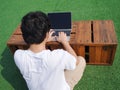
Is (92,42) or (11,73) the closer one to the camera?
(92,42)

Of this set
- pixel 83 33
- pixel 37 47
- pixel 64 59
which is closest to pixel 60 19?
pixel 83 33

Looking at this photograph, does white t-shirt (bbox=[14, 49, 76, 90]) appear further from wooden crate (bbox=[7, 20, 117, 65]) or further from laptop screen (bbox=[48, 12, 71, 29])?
laptop screen (bbox=[48, 12, 71, 29])

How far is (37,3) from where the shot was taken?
5152mm

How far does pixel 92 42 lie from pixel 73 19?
158 centimetres

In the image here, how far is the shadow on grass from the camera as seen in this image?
3.18 meters

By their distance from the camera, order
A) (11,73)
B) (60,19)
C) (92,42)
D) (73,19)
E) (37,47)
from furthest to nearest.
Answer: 1. (73,19)
2. (11,73)
3. (60,19)
4. (92,42)
5. (37,47)

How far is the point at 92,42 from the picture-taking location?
294 cm

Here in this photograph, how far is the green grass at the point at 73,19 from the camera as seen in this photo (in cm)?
305

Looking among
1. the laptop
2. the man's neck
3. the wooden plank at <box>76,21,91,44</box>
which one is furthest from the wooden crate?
the man's neck

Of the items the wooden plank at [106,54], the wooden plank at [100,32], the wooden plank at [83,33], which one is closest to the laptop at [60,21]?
the wooden plank at [83,33]

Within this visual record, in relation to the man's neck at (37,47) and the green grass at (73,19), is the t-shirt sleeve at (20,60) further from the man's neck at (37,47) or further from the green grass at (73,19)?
the green grass at (73,19)

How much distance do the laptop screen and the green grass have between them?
0.74 m

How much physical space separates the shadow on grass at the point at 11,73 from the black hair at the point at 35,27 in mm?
1268

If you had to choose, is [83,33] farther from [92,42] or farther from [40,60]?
[40,60]
